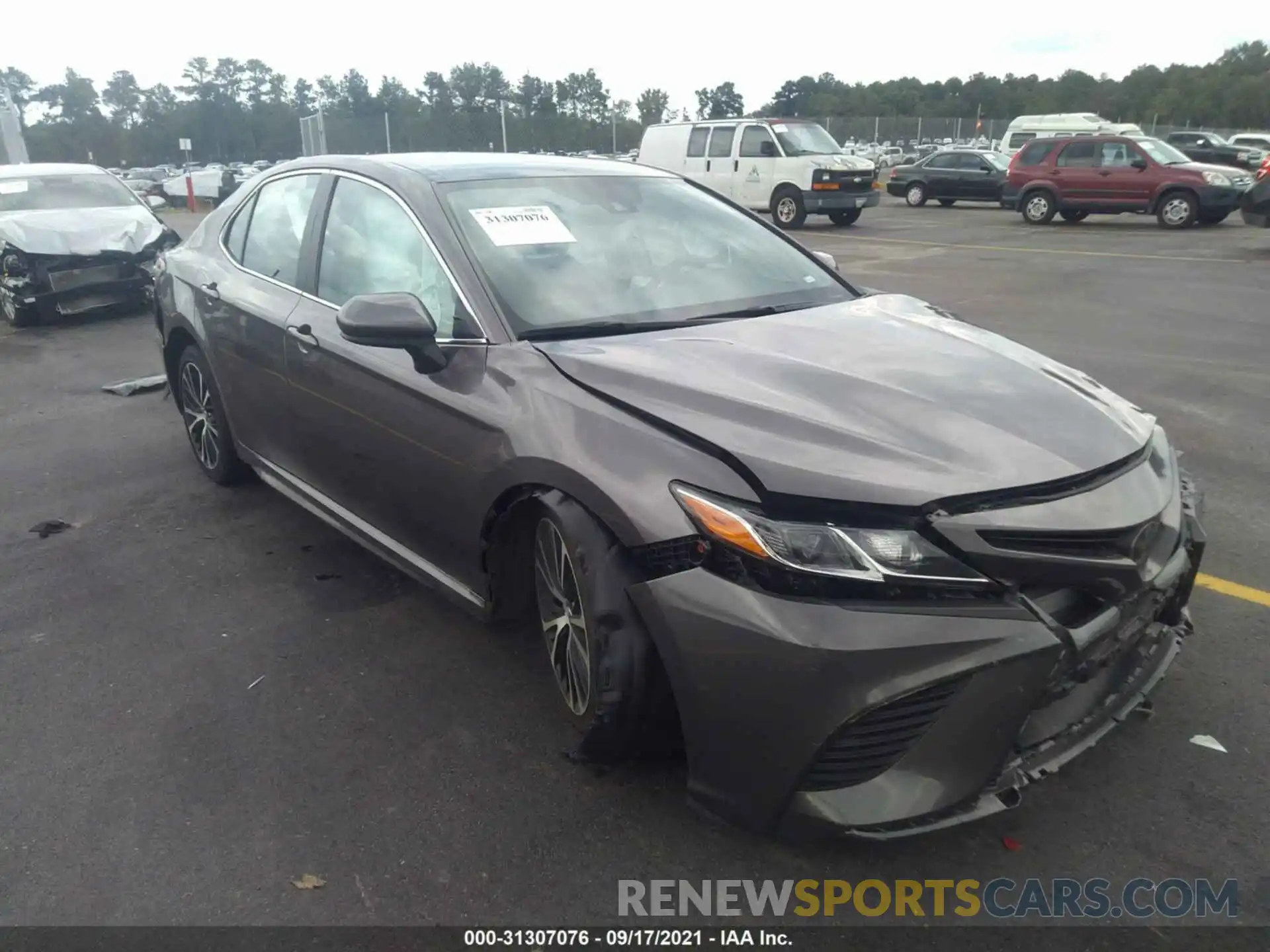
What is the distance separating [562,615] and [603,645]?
395 millimetres

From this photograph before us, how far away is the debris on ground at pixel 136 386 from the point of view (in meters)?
7.35

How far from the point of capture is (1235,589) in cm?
369

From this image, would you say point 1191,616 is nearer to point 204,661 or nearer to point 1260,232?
point 204,661

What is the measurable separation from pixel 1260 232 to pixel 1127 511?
18.8m

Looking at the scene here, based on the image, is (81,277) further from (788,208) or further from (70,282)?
(788,208)

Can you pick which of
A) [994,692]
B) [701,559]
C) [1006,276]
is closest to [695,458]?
[701,559]

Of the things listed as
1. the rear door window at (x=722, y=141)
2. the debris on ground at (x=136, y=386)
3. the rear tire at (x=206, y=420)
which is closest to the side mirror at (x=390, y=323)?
the rear tire at (x=206, y=420)

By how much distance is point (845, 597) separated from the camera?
2096mm

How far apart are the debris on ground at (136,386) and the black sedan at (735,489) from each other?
423 cm

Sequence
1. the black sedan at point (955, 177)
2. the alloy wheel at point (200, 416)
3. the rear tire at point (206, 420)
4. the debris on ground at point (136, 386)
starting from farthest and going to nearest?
the black sedan at point (955, 177), the debris on ground at point (136, 386), the alloy wheel at point (200, 416), the rear tire at point (206, 420)

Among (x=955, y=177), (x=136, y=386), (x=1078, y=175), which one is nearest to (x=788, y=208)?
(x=1078, y=175)

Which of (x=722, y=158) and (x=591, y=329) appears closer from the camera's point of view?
(x=591, y=329)

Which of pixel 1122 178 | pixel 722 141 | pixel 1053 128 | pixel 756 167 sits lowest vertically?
pixel 1122 178

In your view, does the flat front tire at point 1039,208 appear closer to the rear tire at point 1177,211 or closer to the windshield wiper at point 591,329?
the rear tire at point 1177,211
